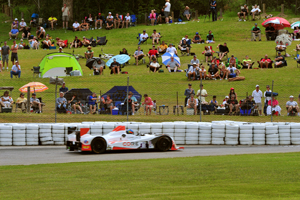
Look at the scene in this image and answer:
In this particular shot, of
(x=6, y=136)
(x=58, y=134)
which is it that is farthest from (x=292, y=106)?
(x=6, y=136)

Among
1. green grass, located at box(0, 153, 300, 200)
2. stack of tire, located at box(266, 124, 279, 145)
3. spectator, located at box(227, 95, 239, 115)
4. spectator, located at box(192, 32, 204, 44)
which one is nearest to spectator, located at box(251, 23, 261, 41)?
spectator, located at box(192, 32, 204, 44)

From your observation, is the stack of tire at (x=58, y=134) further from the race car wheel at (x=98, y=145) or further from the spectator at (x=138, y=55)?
the spectator at (x=138, y=55)

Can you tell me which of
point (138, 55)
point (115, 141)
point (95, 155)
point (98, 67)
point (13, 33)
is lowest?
point (95, 155)

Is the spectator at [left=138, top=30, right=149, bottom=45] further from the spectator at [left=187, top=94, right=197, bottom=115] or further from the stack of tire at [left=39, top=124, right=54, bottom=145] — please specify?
the stack of tire at [left=39, top=124, right=54, bottom=145]

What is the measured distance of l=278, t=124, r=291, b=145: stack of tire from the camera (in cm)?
1359

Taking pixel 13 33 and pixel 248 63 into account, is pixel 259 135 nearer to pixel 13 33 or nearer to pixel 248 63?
pixel 248 63

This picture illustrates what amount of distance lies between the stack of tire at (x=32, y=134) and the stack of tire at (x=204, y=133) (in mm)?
5061

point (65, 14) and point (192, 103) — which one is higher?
point (65, 14)

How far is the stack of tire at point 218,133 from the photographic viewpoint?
13.6m

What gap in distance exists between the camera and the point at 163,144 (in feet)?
39.9

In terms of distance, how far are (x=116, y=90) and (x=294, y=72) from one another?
11.6 m

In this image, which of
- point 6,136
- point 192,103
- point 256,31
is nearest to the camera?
point 6,136

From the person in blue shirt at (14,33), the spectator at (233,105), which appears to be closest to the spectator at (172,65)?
the spectator at (233,105)

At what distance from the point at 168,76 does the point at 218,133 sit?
35.6ft
